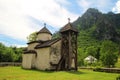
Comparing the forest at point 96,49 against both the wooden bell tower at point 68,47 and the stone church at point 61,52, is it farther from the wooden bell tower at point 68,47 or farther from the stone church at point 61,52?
the stone church at point 61,52

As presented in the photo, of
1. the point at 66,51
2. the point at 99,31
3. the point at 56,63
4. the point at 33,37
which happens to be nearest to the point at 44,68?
the point at 56,63

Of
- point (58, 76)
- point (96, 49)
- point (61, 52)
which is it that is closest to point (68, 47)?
point (61, 52)

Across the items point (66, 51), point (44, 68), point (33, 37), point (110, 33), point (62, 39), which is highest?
point (110, 33)

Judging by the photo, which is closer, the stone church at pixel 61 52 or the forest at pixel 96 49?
the stone church at pixel 61 52

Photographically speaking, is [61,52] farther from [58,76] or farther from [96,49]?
[96,49]

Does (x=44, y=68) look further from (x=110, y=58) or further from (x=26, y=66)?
(x=110, y=58)

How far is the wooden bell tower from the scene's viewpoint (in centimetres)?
3500

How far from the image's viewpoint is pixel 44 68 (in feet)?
123

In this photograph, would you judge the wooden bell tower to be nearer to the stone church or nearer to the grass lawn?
the stone church

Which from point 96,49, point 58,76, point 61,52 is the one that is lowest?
point 58,76

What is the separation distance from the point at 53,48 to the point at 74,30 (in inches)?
224

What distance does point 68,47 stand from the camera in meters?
35.8

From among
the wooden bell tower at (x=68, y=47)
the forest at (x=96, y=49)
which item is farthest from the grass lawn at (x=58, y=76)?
the forest at (x=96, y=49)

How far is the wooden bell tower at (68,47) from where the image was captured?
3500cm
